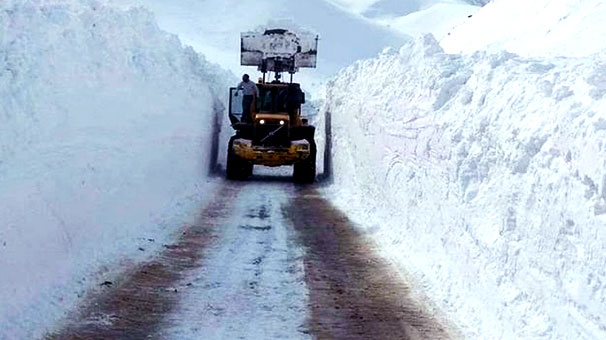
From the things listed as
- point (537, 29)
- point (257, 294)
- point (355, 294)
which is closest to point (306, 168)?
point (355, 294)

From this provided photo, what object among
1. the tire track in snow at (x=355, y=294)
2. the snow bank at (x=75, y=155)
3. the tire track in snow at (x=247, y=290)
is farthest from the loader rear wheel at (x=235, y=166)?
the tire track in snow at (x=355, y=294)

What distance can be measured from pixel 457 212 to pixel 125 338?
11.8 feet

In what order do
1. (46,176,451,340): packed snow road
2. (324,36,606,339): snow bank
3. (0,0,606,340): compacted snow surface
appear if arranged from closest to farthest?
1. (324,36,606,339): snow bank
2. (0,0,606,340): compacted snow surface
3. (46,176,451,340): packed snow road

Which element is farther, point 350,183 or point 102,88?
point 350,183

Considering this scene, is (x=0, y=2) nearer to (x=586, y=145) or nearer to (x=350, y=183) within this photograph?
(x=586, y=145)

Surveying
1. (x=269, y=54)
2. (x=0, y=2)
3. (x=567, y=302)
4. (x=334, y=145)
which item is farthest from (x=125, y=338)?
(x=269, y=54)

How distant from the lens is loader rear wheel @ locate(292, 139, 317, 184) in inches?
816

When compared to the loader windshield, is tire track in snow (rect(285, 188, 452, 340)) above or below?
below

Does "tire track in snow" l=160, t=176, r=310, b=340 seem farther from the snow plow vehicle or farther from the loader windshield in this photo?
the loader windshield

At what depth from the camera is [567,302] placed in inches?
231

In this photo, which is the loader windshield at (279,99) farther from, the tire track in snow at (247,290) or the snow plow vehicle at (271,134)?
the tire track in snow at (247,290)

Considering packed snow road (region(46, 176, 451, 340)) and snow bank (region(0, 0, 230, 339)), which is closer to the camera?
packed snow road (region(46, 176, 451, 340))

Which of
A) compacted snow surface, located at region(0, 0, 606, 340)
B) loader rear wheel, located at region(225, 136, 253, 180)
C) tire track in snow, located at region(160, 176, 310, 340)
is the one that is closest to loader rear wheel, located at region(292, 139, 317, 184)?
loader rear wheel, located at region(225, 136, 253, 180)

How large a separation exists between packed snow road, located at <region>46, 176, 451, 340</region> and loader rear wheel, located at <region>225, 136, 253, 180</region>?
27.1 feet
